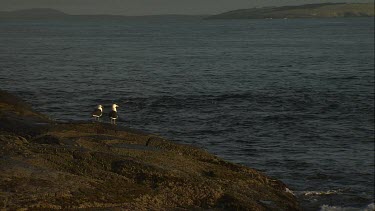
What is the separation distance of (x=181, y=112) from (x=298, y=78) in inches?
952

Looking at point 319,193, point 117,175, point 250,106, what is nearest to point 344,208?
point 319,193

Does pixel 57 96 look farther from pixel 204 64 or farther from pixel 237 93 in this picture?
pixel 204 64

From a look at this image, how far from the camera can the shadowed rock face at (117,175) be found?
12.1m

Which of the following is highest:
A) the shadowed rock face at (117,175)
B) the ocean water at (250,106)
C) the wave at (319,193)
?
the shadowed rock face at (117,175)

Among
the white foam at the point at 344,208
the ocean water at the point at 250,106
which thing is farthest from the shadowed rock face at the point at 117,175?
the ocean water at the point at 250,106

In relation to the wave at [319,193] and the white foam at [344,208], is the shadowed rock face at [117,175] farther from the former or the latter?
the wave at [319,193]

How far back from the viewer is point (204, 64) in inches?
3211

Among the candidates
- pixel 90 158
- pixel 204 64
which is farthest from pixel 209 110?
pixel 204 64

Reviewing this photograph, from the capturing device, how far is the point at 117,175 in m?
14.0

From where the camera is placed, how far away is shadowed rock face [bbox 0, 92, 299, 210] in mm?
12127

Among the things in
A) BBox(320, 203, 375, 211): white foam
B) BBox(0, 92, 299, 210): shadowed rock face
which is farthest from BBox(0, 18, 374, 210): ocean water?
BBox(0, 92, 299, 210): shadowed rock face

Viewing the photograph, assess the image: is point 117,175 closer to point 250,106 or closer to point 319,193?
point 319,193

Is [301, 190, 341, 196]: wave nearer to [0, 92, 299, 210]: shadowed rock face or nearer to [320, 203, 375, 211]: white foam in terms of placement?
[320, 203, 375, 211]: white foam

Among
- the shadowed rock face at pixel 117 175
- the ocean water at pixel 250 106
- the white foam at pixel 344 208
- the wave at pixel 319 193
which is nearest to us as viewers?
the shadowed rock face at pixel 117 175
